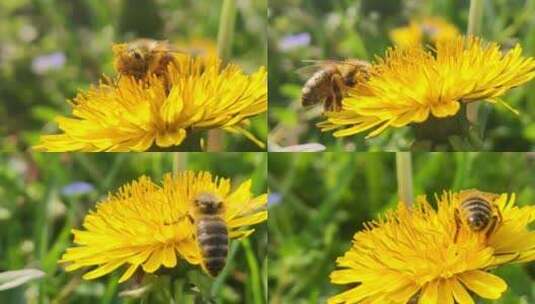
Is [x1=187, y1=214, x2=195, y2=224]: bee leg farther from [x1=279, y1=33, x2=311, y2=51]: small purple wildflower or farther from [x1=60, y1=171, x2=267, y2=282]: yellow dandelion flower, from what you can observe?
[x1=279, y1=33, x2=311, y2=51]: small purple wildflower

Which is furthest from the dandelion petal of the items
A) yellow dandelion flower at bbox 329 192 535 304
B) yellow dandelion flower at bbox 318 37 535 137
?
yellow dandelion flower at bbox 318 37 535 137

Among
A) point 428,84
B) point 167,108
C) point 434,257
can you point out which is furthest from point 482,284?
point 167,108

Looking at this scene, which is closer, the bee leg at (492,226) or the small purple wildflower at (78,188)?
the bee leg at (492,226)

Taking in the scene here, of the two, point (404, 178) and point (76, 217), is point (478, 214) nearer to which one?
point (404, 178)

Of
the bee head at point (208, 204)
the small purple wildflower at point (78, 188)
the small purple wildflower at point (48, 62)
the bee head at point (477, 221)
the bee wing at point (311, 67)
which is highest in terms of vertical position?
the small purple wildflower at point (48, 62)

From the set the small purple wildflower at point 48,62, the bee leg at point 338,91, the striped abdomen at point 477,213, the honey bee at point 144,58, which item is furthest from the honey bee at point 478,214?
the small purple wildflower at point 48,62

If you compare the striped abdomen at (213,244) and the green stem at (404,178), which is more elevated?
the green stem at (404,178)

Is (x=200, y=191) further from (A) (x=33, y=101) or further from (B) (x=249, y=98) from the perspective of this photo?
(A) (x=33, y=101)

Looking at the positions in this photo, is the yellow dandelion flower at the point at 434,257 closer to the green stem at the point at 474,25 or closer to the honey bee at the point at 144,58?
the green stem at the point at 474,25
